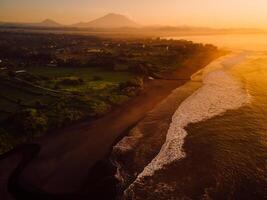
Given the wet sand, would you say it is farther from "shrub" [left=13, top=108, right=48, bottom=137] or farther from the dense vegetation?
the dense vegetation

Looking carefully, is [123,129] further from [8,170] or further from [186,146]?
[8,170]

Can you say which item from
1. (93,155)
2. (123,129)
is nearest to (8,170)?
Answer: (93,155)

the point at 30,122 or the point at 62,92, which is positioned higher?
the point at 30,122

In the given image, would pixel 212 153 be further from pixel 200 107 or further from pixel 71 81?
pixel 71 81

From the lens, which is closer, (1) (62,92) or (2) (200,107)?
(2) (200,107)

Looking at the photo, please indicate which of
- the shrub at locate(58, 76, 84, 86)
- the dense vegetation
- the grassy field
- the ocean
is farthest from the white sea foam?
the shrub at locate(58, 76, 84, 86)

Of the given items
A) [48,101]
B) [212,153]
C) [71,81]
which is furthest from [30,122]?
[71,81]
